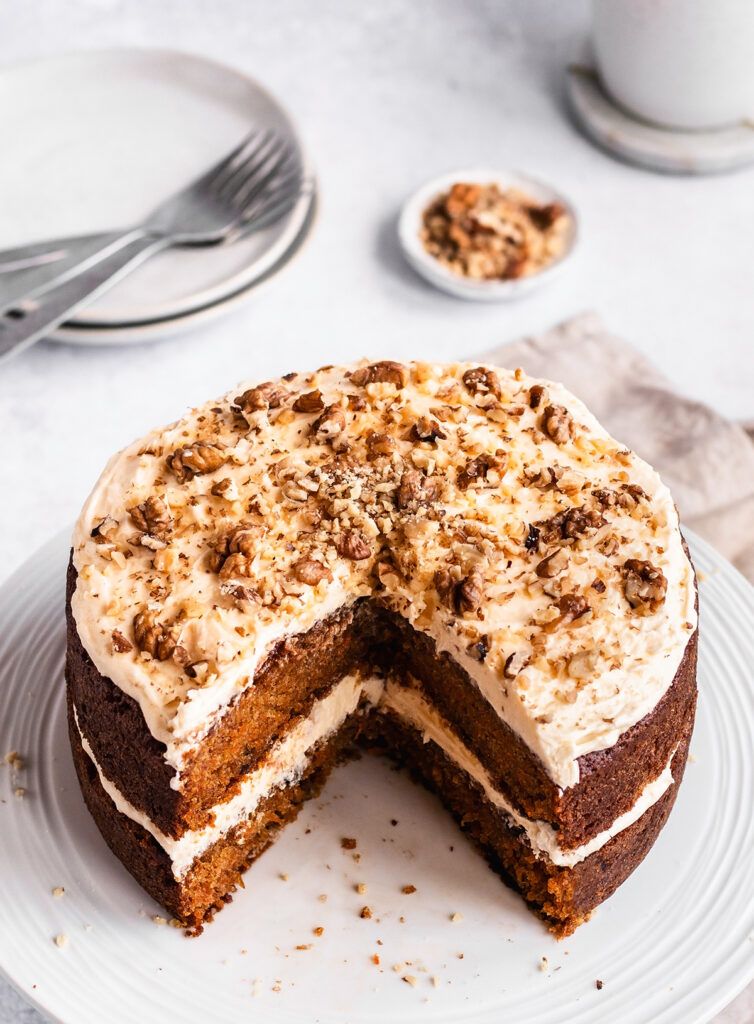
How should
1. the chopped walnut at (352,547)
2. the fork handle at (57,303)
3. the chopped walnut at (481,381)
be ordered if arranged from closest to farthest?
the chopped walnut at (352,547) → the chopped walnut at (481,381) → the fork handle at (57,303)

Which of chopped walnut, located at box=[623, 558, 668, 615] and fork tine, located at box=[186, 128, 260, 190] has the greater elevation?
chopped walnut, located at box=[623, 558, 668, 615]

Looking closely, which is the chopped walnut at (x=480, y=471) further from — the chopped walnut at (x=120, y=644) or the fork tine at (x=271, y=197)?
the fork tine at (x=271, y=197)

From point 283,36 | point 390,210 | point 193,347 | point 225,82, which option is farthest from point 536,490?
point 283,36

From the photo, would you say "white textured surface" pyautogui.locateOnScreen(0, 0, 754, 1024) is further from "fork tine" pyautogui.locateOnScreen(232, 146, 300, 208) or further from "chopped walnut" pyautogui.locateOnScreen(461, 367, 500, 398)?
"chopped walnut" pyautogui.locateOnScreen(461, 367, 500, 398)

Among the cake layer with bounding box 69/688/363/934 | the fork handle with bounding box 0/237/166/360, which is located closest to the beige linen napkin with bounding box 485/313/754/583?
the fork handle with bounding box 0/237/166/360

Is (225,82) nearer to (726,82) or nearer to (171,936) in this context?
(726,82)

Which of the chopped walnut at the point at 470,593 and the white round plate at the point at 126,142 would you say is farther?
the white round plate at the point at 126,142

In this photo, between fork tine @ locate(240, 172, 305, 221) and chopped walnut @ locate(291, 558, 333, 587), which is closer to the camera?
chopped walnut @ locate(291, 558, 333, 587)

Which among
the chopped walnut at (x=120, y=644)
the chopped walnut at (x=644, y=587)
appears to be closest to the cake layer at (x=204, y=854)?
the chopped walnut at (x=120, y=644)
